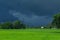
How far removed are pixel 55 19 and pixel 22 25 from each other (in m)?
33.5

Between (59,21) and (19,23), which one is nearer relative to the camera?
(59,21)

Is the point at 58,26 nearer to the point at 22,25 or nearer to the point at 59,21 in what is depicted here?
the point at 59,21

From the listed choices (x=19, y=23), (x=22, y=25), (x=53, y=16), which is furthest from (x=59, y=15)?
(x=19, y=23)

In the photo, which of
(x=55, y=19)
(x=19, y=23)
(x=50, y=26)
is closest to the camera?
(x=55, y=19)

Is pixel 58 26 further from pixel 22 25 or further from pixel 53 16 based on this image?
pixel 22 25

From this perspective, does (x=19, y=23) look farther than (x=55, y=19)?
Yes

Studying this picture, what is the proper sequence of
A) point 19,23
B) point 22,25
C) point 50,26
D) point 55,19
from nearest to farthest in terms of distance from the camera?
point 55,19 < point 50,26 < point 22,25 < point 19,23

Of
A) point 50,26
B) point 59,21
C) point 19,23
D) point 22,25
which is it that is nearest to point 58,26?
point 59,21

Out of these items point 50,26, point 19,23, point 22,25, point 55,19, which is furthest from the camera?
point 19,23

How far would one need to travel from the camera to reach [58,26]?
81.6 metres

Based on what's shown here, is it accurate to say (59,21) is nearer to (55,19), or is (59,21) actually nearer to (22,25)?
(55,19)

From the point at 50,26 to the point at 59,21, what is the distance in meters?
20.8

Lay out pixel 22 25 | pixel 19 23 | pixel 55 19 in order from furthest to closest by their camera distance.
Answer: pixel 19 23 < pixel 22 25 < pixel 55 19

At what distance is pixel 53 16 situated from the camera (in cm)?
8288
